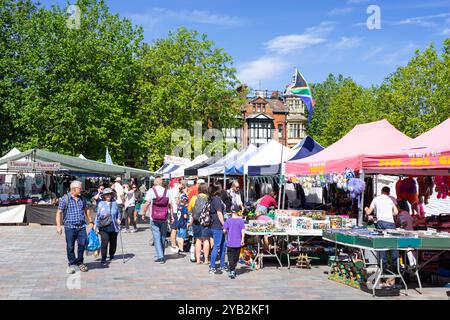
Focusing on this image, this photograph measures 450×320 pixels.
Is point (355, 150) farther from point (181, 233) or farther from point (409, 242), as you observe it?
point (181, 233)

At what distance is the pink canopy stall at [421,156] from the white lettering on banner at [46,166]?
12960 mm

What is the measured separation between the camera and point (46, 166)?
20047mm

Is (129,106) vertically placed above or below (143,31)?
below

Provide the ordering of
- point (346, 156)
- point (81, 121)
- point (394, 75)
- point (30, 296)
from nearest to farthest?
point (30, 296) < point (346, 156) < point (81, 121) < point (394, 75)

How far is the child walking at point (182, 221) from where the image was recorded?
13.1 meters

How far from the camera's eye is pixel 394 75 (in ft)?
142

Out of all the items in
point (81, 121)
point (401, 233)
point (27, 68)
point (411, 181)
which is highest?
point (27, 68)

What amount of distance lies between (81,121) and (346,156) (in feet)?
90.4

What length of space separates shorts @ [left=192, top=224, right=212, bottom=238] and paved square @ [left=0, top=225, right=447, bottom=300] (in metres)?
0.64

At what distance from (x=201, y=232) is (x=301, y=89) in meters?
5.44

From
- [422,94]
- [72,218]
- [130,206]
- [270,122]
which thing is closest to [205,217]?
[72,218]

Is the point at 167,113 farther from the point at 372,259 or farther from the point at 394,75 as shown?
the point at 372,259

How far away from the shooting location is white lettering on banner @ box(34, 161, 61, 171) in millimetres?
19844
